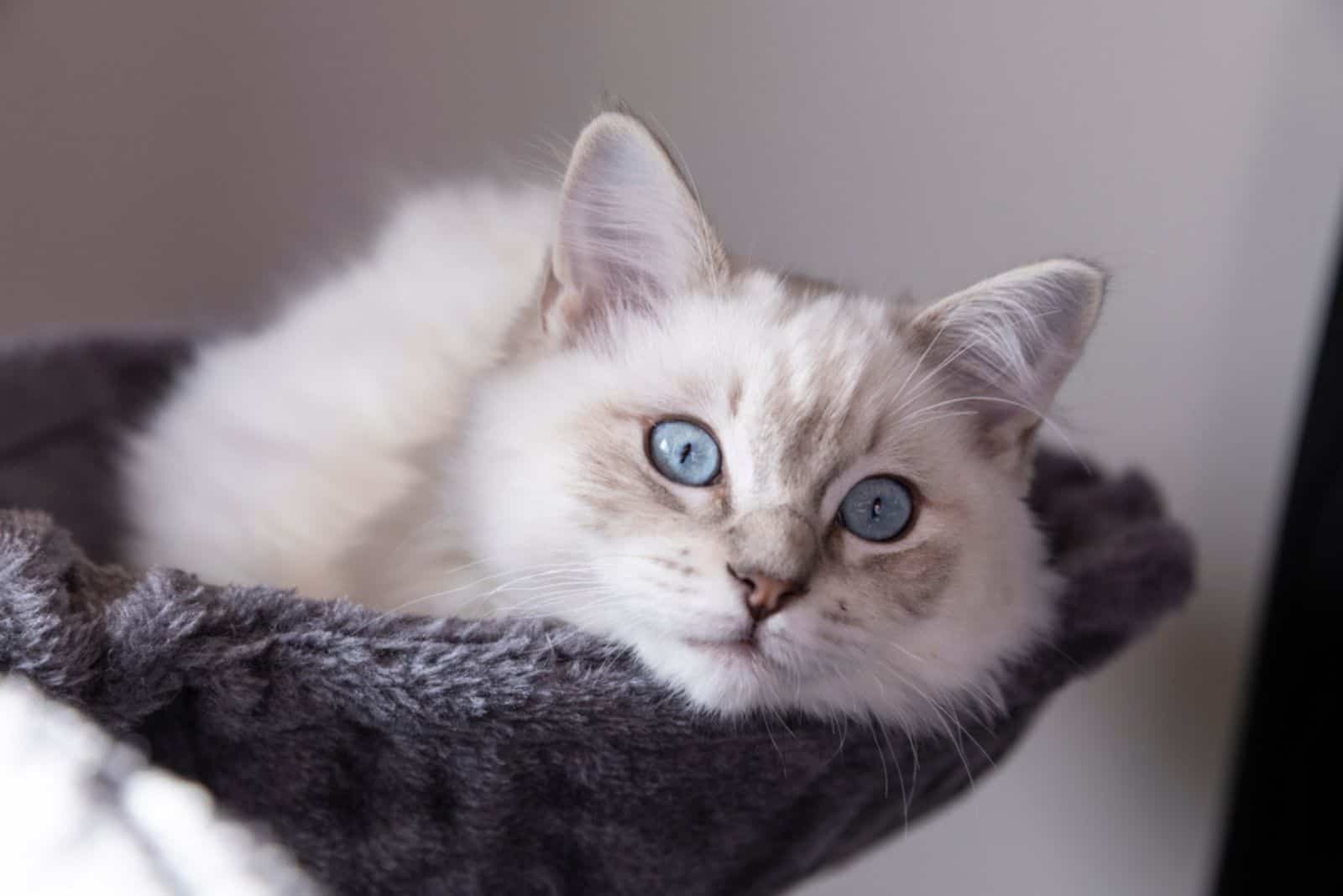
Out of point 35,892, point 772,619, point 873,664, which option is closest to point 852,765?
point 873,664

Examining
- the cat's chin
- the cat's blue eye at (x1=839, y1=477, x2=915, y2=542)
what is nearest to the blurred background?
the cat's blue eye at (x1=839, y1=477, x2=915, y2=542)

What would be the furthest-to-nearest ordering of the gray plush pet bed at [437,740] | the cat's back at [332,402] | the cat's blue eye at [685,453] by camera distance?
1. the cat's back at [332,402]
2. the cat's blue eye at [685,453]
3. the gray plush pet bed at [437,740]

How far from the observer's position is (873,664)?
1009 millimetres

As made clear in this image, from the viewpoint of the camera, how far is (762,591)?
90cm

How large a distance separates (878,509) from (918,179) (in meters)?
1.00

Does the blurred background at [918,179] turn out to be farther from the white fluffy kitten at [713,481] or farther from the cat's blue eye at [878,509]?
the cat's blue eye at [878,509]

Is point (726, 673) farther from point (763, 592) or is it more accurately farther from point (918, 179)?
point (918, 179)

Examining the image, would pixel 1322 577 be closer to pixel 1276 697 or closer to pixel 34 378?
pixel 1276 697

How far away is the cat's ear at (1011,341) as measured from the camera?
3.51 feet

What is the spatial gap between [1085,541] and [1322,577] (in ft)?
1.33

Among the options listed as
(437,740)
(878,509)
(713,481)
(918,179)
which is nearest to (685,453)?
(713,481)

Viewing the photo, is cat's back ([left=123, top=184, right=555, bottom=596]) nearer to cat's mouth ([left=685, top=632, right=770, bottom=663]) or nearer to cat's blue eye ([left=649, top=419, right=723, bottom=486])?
cat's blue eye ([left=649, top=419, right=723, bottom=486])

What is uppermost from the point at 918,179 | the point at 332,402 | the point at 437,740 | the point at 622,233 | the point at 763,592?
the point at 918,179

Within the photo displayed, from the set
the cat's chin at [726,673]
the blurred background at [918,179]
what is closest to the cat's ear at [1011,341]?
the cat's chin at [726,673]
